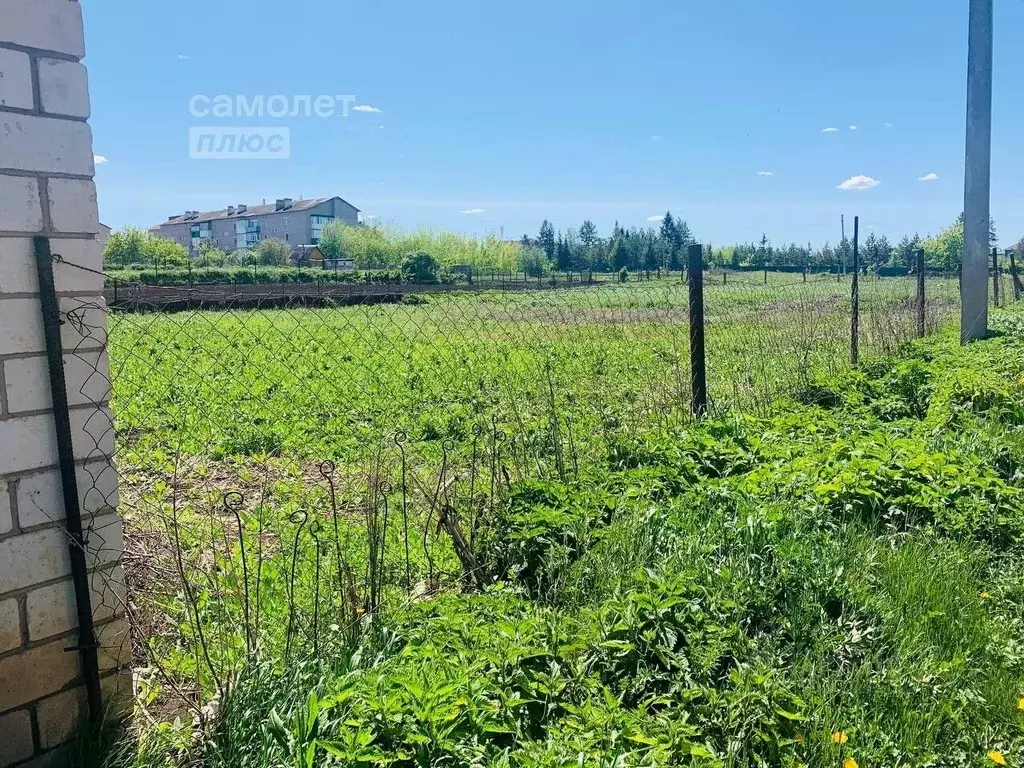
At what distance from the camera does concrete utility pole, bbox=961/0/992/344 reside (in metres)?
12.0

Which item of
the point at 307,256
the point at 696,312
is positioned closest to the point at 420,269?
the point at 307,256

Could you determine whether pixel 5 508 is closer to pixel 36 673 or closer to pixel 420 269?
pixel 36 673

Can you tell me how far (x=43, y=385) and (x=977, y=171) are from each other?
1384cm

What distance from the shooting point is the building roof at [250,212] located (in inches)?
4220

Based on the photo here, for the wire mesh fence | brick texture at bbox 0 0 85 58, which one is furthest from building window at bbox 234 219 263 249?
brick texture at bbox 0 0 85 58

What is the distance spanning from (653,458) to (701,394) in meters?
1.58

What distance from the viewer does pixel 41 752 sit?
246 centimetres

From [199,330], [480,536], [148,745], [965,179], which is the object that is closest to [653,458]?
[480,536]

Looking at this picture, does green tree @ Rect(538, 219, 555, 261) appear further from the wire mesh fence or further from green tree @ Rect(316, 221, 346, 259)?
the wire mesh fence

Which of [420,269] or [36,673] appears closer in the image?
[36,673]

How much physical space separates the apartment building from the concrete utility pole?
98.2 m

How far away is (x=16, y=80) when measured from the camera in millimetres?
2279

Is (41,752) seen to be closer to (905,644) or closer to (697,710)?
(697,710)

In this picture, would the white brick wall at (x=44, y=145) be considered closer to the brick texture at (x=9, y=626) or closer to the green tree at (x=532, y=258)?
the brick texture at (x=9, y=626)
